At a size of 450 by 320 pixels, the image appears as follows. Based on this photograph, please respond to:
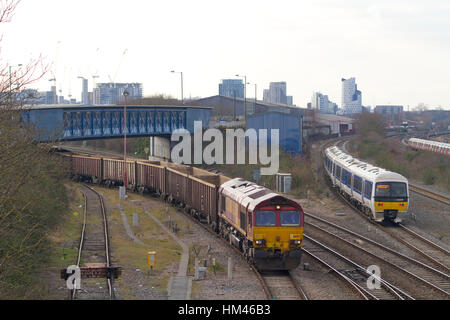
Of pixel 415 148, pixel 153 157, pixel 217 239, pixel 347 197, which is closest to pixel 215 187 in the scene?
pixel 217 239

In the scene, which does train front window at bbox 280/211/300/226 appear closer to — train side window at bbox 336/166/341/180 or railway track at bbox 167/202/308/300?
railway track at bbox 167/202/308/300

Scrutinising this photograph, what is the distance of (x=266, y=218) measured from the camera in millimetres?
18906

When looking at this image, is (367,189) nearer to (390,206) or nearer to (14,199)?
(390,206)

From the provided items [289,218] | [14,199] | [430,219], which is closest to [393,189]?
[430,219]

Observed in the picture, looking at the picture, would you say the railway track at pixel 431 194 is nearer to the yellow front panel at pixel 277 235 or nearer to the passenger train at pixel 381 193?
the passenger train at pixel 381 193

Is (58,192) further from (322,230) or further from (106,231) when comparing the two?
(322,230)

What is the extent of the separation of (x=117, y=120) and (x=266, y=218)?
3837 centimetres

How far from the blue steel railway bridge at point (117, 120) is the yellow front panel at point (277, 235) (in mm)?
27396

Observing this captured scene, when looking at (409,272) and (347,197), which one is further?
(347,197)

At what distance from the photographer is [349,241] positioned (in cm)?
2556

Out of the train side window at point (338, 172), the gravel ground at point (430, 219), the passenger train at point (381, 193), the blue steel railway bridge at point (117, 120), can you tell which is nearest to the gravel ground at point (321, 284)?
the gravel ground at point (430, 219)

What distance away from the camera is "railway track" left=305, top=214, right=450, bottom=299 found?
18.5 meters

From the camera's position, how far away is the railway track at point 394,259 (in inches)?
729
